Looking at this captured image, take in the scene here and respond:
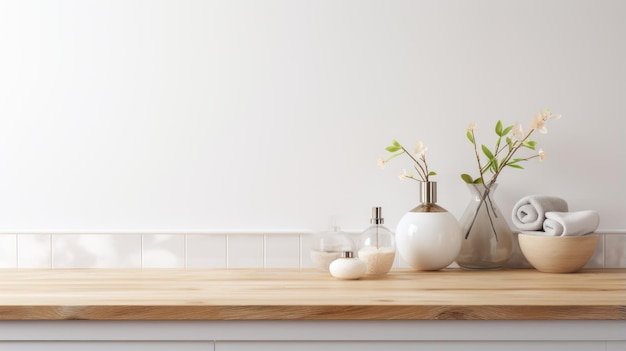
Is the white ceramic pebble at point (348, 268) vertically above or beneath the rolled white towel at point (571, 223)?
beneath

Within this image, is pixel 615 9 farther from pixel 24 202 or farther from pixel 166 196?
pixel 24 202

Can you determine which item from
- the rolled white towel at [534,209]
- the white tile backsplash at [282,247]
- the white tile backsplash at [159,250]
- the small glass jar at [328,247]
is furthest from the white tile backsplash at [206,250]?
the rolled white towel at [534,209]

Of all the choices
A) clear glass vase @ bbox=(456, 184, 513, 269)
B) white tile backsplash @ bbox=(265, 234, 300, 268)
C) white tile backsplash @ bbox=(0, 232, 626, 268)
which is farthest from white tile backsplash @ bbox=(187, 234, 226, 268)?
clear glass vase @ bbox=(456, 184, 513, 269)

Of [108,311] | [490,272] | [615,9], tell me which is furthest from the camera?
[615,9]

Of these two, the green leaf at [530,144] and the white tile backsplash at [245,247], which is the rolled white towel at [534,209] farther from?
the white tile backsplash at [245,247]

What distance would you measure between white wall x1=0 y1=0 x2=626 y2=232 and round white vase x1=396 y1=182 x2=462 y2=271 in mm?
137

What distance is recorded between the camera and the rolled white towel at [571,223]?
→ 1.57 m

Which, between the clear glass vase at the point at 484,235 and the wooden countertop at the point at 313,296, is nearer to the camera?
the wooden countertop at the point at 313,296

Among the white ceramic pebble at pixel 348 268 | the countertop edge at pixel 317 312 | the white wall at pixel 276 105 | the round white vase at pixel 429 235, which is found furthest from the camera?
the white wall at pixel 276 105

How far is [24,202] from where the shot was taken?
182cm

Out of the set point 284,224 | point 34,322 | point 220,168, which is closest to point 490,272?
point 284,224

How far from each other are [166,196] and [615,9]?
1.46 meters

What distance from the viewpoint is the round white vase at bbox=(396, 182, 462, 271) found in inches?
63.9

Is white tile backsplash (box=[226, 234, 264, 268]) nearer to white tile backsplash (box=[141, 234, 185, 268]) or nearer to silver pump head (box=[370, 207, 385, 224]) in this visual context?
white tile backsplash (box=[141, 234, 185, 268])
